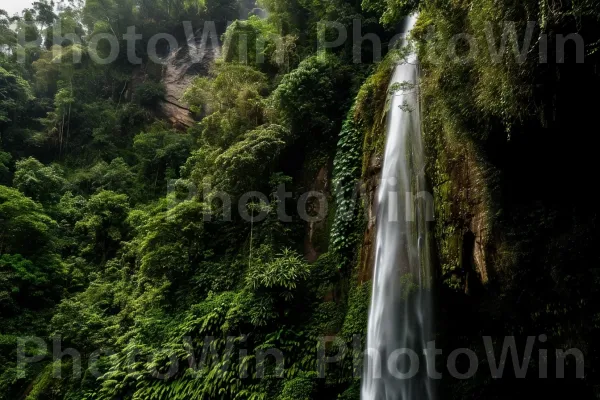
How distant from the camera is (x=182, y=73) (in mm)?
22531

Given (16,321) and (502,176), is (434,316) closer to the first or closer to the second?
(502,176)

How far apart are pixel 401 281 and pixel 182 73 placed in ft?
67.0

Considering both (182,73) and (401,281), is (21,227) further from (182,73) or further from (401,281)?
(182,73)

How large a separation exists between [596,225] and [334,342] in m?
4.57

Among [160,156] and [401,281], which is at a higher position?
[160,156]

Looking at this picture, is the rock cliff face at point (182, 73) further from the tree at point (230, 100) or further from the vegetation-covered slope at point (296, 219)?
the tree at point (230, 100)


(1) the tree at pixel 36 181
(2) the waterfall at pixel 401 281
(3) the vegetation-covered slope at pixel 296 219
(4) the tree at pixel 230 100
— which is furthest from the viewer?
(1) the tree at pixel 36 181

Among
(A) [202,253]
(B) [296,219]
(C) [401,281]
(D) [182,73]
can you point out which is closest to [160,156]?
(A) [202,253]

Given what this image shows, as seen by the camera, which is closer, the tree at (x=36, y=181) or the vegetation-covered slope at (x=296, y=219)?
the vegetation-covered slope at (x=296, y=219)

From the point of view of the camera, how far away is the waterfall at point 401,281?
6.08 meters

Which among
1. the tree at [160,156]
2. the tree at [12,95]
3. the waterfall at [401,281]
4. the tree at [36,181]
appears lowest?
the waterfall at [401,281]

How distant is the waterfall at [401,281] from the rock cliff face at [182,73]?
1527 cm

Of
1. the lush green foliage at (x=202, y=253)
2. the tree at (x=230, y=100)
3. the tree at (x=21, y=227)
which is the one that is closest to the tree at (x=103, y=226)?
the lush green foliage at (x=202, y=253)

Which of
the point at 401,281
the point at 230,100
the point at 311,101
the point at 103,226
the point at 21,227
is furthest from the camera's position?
the point at 103,226
